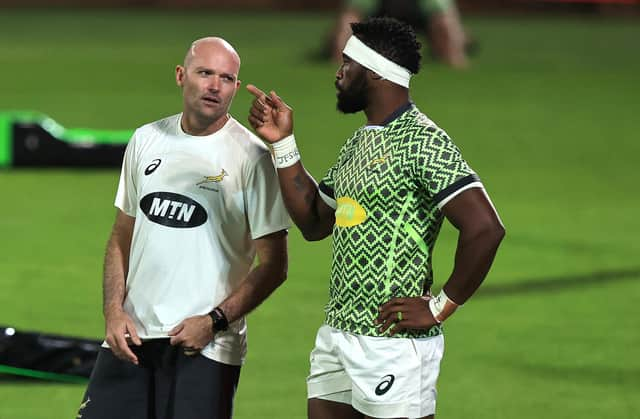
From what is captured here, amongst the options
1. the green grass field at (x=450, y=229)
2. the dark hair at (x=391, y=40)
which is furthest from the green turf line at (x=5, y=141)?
the dark hair at (x=391, y=40)

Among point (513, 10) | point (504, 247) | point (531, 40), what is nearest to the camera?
point (504, 247)

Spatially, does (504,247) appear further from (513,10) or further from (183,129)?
(513,10)

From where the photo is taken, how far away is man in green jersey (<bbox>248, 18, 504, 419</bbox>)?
4.62 metres


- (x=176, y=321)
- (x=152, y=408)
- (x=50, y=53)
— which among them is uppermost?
(x=176, y=321)

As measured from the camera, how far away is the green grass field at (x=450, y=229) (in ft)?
25.9

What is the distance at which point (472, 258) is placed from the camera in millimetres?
4625

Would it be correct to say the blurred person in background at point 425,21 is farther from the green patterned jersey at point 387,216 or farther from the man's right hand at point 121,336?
the green patterned jersey at point 387,216

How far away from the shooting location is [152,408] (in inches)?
202

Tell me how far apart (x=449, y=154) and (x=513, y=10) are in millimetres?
26851

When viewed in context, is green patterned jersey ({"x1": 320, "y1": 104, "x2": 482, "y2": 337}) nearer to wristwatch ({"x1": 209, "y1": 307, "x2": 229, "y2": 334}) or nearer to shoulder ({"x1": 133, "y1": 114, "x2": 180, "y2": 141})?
wristwatch ({"x1": 209, "y1": 307, "x2": 229, "y2": 334})

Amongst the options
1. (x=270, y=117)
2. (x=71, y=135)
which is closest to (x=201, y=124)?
(x=270, y=117)

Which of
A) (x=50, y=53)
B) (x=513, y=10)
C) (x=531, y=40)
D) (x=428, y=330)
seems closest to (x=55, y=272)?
(x=428, y=330)

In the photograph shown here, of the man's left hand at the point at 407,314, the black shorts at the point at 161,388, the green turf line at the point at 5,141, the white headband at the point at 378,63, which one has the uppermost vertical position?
the white headband at the point at 378,63

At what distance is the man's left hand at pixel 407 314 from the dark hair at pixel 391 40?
826 millimetres
